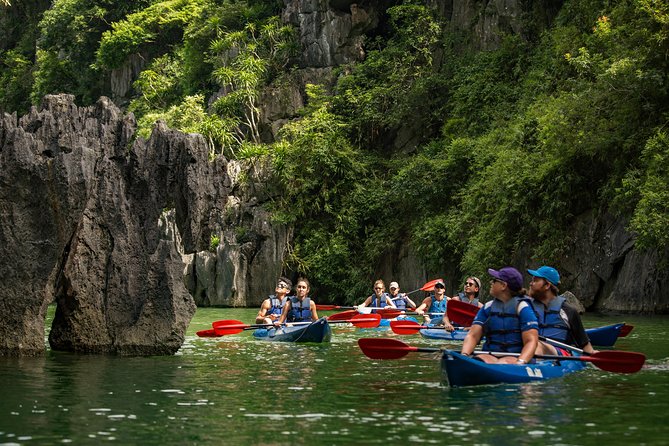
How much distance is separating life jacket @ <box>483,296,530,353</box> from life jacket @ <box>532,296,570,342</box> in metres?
1.45

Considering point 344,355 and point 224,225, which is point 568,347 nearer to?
point 344,355

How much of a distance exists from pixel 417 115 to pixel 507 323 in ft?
107

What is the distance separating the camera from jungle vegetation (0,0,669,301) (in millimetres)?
29500

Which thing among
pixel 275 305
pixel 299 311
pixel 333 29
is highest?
pixel 333 29

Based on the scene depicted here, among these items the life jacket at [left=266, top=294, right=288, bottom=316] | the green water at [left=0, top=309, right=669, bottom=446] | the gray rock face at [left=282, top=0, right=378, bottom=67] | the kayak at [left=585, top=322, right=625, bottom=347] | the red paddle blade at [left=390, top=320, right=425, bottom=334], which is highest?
the gray rock face at [left=282, top=0, right=378, bottom=67]

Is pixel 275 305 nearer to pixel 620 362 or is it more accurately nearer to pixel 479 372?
pixel 620 362

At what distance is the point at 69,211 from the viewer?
52.4ft

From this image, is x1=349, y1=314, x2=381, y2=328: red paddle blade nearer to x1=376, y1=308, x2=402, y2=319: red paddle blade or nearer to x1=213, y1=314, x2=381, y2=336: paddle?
x1=213, y1=314, x2=381, y2=336: paddle

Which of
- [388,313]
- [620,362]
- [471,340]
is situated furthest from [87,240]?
[388,313]

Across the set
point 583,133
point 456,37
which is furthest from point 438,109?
point 583,133

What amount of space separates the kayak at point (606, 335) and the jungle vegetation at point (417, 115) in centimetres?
757

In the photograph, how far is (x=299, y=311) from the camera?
21719 millimetres

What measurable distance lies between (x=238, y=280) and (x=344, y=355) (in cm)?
2454

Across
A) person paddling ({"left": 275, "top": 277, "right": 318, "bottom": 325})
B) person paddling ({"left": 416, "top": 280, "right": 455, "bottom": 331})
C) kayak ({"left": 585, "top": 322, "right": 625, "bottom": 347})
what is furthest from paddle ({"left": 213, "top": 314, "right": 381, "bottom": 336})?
kayak ({"left": 585, "top": 322, "right": 625, "bottom": 347})
